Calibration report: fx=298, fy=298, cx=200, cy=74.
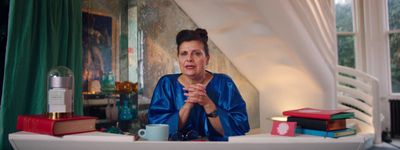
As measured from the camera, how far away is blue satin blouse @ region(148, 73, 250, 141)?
5.01 ft

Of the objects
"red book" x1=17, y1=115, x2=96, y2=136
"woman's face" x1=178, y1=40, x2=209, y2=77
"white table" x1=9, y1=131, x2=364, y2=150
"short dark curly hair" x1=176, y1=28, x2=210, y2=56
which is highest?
"short dark curly hair" x1=176, y1=28, x2=210, y2=56

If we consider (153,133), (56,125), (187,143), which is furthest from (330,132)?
(56,125)

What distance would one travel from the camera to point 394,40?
16.0 feet

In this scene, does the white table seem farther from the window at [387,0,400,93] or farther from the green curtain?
the window at [387,0,400,93]

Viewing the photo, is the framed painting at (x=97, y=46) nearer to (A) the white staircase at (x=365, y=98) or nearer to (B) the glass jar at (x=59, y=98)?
(B) the glass jar at (x=59, y=98)

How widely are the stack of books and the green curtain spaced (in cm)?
112

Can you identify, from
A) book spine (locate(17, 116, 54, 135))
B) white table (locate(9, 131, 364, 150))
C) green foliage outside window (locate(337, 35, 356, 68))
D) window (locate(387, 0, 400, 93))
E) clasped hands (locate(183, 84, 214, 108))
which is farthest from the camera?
green foliage outside window (locate(337, 35, 356, 68))

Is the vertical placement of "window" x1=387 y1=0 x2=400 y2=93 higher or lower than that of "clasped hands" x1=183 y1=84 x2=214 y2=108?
higher

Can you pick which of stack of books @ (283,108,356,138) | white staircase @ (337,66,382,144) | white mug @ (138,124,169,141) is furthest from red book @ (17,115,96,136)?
white staircase @ (337,66,382,144)

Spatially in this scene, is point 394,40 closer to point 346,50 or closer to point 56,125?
point 346,50

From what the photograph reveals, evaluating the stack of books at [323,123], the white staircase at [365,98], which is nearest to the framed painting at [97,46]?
the stack of books at [323,123]

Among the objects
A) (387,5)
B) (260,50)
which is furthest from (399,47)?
(260,50)

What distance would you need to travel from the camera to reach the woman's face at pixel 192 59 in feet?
5.11

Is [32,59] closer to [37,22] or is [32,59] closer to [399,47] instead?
[37,22]
